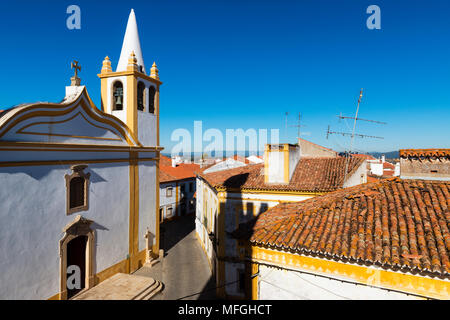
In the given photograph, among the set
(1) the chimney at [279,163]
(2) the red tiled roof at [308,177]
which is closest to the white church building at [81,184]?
(2) the red tiled roof at [308,177]

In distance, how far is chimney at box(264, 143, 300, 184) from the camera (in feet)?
45.9

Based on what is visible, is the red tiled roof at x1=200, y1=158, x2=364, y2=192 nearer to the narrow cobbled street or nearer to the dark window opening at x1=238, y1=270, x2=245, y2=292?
the dark window opening at x1=238, y1=270, x2=245, y2=292

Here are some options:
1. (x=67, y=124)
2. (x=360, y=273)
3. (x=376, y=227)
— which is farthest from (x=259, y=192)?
(x=67, y=124)

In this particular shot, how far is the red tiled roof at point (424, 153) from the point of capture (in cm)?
914

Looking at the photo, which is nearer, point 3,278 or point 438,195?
point 438,195

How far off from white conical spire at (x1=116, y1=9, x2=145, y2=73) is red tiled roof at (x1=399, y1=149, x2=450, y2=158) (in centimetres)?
1392

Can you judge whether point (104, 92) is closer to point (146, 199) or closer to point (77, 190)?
point (77, 190)

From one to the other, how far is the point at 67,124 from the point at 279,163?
976cm

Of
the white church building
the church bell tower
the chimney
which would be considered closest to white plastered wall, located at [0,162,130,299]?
the white church building

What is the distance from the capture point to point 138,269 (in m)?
15.2

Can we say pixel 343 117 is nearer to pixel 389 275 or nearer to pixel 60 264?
pixel 389 275

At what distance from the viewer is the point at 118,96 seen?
15.4 m
